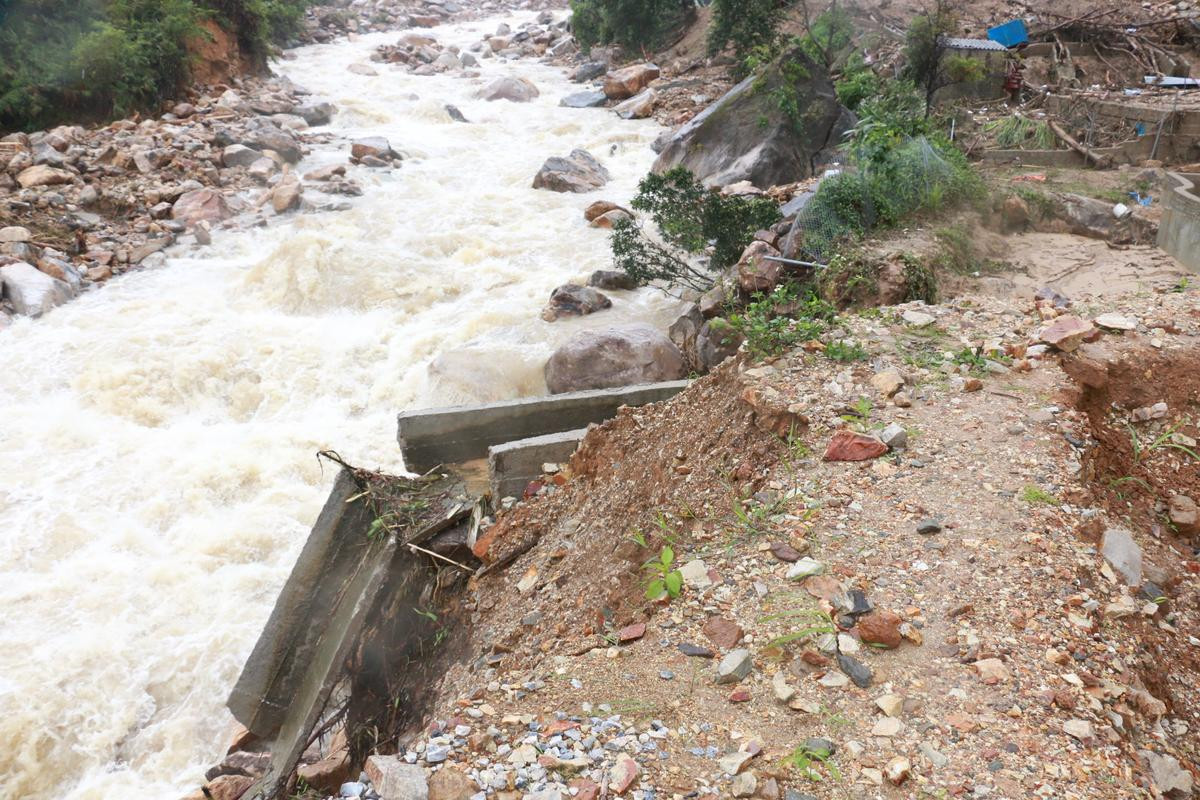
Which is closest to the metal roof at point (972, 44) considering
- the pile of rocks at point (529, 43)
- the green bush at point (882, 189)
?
the green bush at point (882, 189)

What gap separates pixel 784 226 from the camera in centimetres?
798

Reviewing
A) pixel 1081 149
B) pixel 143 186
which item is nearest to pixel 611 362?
pixel 1081 149

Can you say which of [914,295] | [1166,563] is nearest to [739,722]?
[1166,563]

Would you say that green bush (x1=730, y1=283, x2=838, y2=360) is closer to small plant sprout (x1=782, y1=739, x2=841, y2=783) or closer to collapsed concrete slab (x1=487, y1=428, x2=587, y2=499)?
collapsed concrete slab (x1=487, y1=428, x2=587, y2=499)

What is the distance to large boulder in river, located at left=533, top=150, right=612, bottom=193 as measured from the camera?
12.6 meters

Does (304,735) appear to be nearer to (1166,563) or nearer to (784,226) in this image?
(1166,563)

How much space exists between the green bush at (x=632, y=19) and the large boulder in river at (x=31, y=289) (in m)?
15.0

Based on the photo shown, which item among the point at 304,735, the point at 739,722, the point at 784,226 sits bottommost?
the point at 304,735

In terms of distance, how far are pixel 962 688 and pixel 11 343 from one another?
31.3 feet

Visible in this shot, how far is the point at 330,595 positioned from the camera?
5.07m

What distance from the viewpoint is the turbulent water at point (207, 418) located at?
5.12 m

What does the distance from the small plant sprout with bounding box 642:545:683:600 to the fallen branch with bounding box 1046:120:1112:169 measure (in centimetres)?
838

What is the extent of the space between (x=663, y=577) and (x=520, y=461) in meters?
1.90

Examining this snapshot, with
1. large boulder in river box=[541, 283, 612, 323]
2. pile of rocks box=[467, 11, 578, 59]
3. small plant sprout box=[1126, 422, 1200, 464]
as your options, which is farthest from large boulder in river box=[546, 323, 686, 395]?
pile of rocks box=[467, 11, 578, 59]
